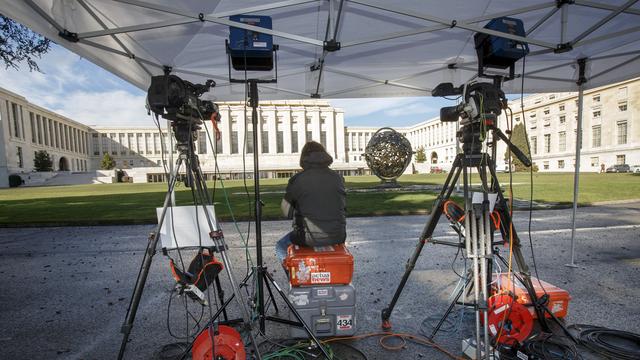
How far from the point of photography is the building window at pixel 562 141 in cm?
5634

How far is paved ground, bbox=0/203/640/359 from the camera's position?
307 centimetres

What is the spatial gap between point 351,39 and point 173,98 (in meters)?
3.01

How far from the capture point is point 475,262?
2.34 m

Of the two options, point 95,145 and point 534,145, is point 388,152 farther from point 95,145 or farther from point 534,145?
point 95,145

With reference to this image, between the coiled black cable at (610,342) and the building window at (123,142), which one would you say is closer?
the coiled black cable at (610,342)

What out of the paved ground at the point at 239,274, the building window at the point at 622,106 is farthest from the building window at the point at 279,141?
the paved ground at the point at 239,274

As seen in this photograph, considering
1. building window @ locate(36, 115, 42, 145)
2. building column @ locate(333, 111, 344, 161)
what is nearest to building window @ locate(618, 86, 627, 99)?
building column @ locate(333, 111, 344, 161)

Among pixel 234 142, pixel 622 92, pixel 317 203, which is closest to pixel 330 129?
pixel 234 142

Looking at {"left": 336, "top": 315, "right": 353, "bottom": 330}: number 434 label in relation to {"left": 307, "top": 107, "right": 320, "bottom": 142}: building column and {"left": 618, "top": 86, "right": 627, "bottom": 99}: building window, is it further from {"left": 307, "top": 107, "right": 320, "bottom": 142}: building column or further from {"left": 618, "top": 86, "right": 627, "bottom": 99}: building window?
{"left": 307, "top": 107, "right": 320, "bottom": 142}: building column

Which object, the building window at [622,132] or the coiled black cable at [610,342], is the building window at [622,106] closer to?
the building window at [622,132]

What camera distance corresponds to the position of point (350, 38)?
175 inches

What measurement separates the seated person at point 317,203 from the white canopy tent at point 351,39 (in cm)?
142

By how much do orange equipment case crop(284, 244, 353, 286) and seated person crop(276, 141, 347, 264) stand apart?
27 cm

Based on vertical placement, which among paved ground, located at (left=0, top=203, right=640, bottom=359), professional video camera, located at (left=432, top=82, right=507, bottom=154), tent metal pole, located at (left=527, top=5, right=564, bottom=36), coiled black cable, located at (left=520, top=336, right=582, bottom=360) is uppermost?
tent metal pole, located at (left=527, top=5, right=564, bottom=36)
